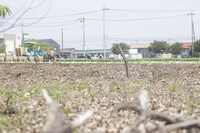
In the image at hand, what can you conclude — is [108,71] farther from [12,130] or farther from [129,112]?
[12,130]

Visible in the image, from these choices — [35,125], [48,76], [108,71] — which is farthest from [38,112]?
[108,71]

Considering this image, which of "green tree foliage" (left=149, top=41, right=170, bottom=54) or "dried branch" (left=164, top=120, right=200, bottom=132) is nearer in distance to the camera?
"dried branch" (left=164, top=120, right=200, bottom=132)

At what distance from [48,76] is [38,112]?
8567 mm

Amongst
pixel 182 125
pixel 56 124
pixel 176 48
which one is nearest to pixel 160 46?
pixel 176 48

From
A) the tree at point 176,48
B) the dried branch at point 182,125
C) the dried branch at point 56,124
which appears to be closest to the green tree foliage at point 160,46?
the tree at point 176,48

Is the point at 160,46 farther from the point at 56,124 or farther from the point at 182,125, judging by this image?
the point at 56,124

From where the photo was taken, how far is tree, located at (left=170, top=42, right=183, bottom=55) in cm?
10294

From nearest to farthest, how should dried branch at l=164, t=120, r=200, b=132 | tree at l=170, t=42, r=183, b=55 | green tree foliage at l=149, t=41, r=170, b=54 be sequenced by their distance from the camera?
dried branch at l=164, t=120, r=200, b=132 → tree at l=170, t=42, r=183, b=55 → green tree foliage at l=149, t=41, r=170, b=54

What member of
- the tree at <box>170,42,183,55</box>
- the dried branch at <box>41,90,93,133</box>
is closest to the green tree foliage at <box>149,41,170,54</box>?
the tree at <box>170,42,183,55</box>

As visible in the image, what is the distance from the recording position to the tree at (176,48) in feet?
338

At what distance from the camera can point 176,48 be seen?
104 metres

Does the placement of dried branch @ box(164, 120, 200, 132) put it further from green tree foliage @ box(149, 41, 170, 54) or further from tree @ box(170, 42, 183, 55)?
green tree foliage @ box(149, 41, 170, 54)

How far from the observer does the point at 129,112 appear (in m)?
6.29

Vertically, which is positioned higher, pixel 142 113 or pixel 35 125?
pixel 142 113
